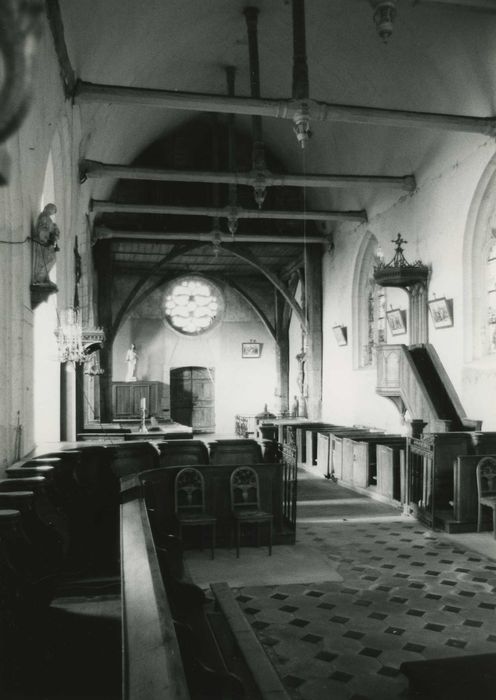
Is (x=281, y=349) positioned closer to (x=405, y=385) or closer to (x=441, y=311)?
(x=405, y=385)

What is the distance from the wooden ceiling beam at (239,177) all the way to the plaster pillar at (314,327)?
5217 millimetres

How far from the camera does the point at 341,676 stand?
152 inches

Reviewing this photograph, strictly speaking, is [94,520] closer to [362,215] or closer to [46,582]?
[46,582]

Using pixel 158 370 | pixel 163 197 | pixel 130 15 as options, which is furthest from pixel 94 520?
pixel 158 370

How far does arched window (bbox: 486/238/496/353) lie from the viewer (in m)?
9.75

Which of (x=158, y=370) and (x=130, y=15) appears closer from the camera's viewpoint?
(x=130, y=15)

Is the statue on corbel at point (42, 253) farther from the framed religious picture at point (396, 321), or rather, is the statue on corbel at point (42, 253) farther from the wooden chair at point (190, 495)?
the framed religious picture at point (396, 321)

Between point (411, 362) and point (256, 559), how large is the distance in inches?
216

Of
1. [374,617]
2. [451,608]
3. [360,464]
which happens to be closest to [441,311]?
[360,464]

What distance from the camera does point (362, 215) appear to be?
45.3 feet

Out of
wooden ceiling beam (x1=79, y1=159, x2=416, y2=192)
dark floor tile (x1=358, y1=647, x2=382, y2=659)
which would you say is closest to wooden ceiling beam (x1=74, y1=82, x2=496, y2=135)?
wooden ceiling beam (x1=79, y1=159, x2=416, y2=192)

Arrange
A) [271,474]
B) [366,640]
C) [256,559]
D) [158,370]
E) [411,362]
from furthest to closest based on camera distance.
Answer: [158,370] → [411,362] → [271,474] → [256,559] → [366,640]

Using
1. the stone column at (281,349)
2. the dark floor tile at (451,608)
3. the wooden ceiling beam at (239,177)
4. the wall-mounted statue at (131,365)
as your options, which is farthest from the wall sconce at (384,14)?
the wall-mounted statue at (131,365)

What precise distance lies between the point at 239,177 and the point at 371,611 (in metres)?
7.91
